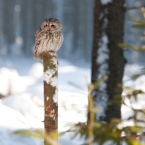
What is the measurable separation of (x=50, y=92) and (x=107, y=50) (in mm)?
1327

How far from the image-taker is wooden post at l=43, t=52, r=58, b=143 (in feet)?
17.6

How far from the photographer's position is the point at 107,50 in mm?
6344

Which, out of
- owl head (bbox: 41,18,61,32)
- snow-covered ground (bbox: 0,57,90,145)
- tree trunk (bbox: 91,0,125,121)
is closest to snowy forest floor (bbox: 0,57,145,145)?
snow-covered ground (bbox: 0,57,90,145)

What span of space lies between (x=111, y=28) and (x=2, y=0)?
38.2m

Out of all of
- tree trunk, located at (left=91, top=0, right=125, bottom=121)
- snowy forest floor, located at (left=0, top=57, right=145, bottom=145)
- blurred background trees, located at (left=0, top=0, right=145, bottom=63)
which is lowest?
snowy forest floor, located at (left=0, top=57, right=145, bottom=145)

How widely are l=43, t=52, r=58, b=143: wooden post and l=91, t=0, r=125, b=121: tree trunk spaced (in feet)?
3.60

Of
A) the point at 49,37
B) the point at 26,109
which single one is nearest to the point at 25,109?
the point at 26,109

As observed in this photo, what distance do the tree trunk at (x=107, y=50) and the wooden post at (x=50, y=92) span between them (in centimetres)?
110

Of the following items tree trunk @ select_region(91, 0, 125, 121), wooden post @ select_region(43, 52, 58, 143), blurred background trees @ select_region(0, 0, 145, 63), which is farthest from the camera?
blurred background trees @ select_region(0, 0, 145, 63)

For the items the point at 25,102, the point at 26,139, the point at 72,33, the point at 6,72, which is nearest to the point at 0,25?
the point at 72,33

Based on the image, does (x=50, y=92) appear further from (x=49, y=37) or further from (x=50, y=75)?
(x=49, y=37)

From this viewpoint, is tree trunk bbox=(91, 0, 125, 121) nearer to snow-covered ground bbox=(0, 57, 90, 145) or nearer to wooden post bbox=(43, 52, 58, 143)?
snow-covered ground bbox=(0, 57, 90, 145)

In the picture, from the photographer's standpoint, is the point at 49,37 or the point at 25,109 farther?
the point at 25,109

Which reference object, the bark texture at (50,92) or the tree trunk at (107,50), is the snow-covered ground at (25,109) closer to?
the bark texture at (50,92)
